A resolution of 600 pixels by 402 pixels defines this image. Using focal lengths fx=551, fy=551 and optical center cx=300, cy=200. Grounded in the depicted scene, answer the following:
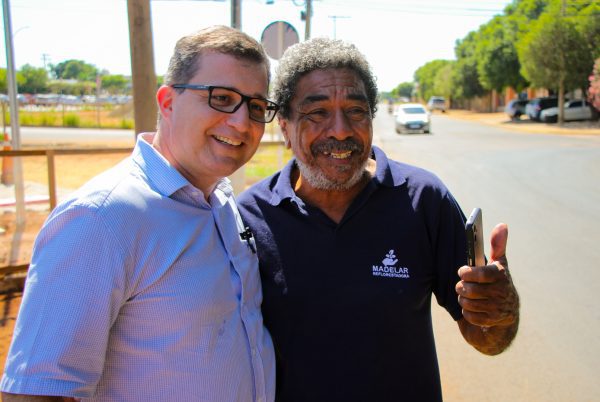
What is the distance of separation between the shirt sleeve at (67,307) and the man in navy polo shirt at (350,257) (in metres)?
0.86

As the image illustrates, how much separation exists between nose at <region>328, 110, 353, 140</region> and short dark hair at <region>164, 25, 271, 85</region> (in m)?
0.59

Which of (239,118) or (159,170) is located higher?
(239,118)

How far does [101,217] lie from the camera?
1.43 m

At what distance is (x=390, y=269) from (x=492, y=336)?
0.44m

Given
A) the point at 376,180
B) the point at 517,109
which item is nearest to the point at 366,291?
the point at 376,180

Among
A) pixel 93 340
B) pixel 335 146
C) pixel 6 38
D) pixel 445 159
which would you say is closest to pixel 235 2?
pixel 6 38

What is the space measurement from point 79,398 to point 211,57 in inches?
A: 41.9

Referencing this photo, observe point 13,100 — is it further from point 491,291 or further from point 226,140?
point 491,291

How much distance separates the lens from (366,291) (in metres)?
2.09

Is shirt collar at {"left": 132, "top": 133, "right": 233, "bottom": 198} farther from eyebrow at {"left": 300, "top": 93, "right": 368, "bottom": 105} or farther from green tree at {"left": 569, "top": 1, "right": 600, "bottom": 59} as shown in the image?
green tree at {"left": 569, "top": 1, "right": 600, "bottom": 59}

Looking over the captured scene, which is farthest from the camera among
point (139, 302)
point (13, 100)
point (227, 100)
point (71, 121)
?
point (71, 121)

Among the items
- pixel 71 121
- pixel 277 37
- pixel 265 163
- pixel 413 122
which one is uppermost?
pixel 277 37

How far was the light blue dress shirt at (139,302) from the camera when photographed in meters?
1.36

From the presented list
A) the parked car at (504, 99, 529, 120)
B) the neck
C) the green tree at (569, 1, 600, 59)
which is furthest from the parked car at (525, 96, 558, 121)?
the neck
